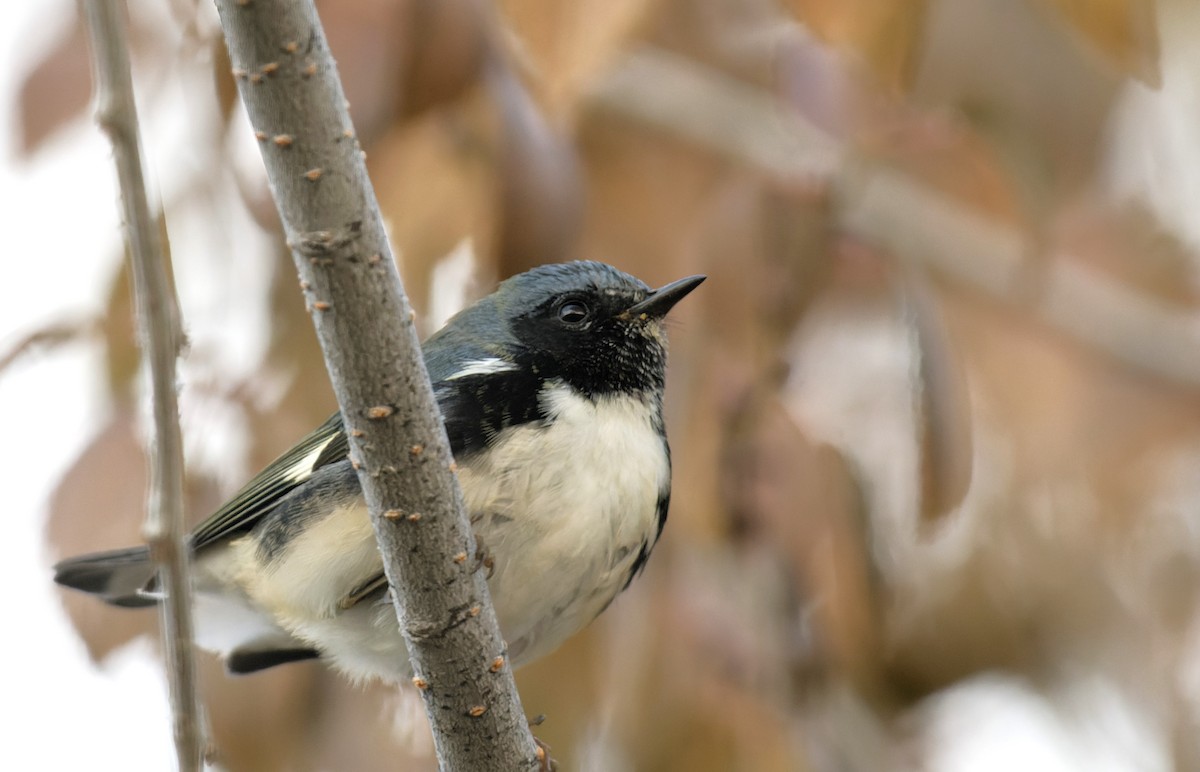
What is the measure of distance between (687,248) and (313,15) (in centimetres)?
171

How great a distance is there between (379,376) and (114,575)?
1.53 meters

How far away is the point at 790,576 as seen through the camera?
2.70m

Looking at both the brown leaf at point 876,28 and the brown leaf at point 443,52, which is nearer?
the brown leaf at point 876,28

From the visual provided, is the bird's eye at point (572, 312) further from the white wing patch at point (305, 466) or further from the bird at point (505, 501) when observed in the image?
the white wing patch at point (305, 466)

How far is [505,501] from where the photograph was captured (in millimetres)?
2268

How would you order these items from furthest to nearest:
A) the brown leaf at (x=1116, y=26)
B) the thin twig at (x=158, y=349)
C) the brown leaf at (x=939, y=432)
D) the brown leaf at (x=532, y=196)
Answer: the brown leaf at (x=939, y=432) < the brown leaf at (x=532, y=196) < the brown leaf at (x=1116, y=26) < the thin twig at (x=158, y=349)

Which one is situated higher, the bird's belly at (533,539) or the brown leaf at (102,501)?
the brown leaf at (102,501)

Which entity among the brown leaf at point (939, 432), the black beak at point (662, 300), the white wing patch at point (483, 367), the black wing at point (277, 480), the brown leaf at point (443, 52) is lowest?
the brown leaf at point (939, 432)

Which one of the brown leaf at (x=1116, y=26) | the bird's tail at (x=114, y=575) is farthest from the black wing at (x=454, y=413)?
the brown leaf at (x=1116, y=26)

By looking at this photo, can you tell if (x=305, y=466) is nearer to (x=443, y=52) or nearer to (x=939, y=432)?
(x=443, y=52)

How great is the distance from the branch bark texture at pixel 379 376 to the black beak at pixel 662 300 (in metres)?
1.10

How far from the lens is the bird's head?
2.62 metres

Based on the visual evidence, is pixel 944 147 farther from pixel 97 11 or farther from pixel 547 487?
pixel 97 11

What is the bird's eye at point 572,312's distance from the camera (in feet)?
9.03
